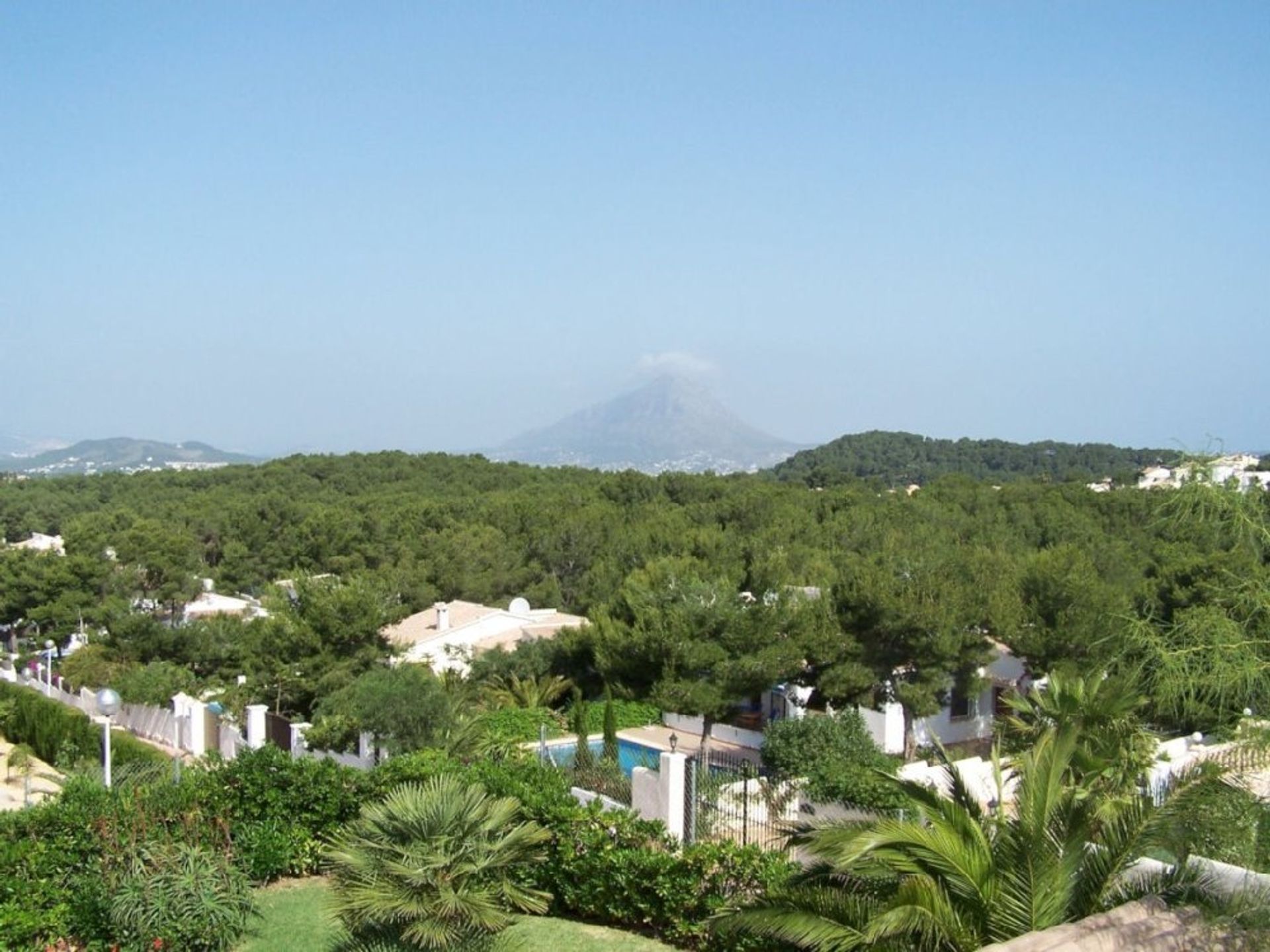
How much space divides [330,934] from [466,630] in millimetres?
20459

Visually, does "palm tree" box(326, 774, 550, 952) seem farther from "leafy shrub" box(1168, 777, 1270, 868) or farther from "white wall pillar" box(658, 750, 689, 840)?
"leafy shrub" box(1168, 777, 1270, 868)

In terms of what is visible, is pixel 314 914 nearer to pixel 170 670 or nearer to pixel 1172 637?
pixel 1172 637

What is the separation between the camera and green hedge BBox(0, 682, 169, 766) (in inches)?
684

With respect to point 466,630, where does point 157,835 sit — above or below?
above

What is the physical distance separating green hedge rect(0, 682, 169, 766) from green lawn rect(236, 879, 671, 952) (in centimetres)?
755

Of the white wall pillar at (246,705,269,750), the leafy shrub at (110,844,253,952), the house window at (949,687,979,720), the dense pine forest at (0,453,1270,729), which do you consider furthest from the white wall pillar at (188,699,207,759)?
the house window at (949,687,979,720)

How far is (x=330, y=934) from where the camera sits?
29.4 ft

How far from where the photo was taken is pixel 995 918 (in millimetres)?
5816

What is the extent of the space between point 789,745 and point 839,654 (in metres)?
4.68

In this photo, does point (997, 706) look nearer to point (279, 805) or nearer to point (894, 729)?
point (894, 729)

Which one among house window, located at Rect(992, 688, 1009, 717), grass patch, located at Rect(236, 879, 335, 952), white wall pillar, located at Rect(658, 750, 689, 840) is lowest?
house window, located at Rect(992, 688, 1009, 717)

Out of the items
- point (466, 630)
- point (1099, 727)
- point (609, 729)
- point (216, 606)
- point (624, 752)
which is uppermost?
point (1099, 727)

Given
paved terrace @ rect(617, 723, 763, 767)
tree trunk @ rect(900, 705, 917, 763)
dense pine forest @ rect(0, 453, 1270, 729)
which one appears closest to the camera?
dense pine forest @ rect(0, 453, 1270, 729)

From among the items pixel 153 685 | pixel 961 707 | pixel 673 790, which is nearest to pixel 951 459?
pixel 961 707
